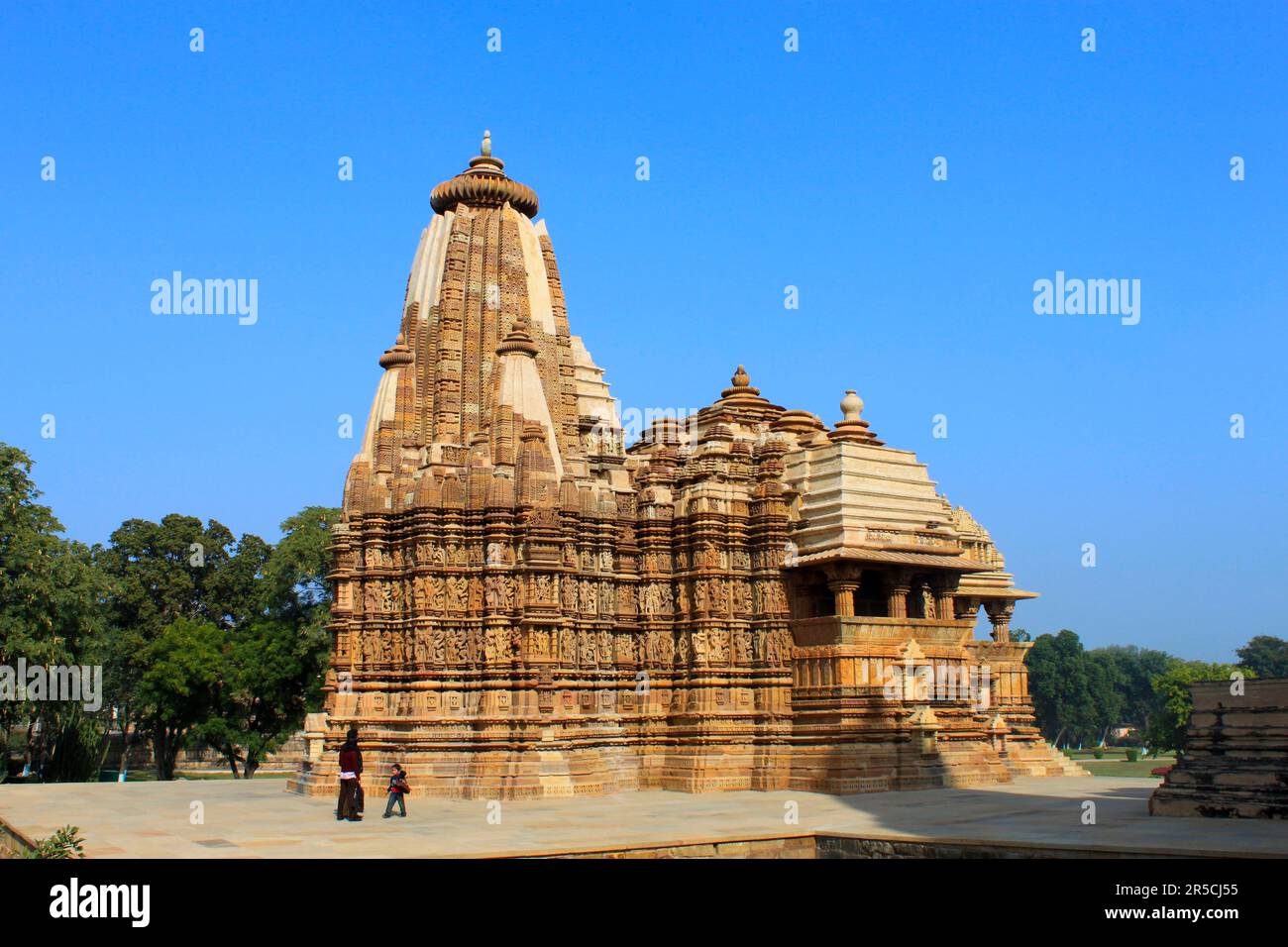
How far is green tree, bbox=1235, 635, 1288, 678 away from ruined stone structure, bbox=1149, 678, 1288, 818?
100861mm

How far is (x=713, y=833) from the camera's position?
18031mm

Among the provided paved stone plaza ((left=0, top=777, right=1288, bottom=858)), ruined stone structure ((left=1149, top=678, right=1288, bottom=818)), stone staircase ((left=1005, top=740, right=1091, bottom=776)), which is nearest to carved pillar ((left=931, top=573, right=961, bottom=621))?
paved stone plaza ((left=0, top=777, right=1288, bottom=858))

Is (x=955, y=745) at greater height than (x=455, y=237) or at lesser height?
lesser

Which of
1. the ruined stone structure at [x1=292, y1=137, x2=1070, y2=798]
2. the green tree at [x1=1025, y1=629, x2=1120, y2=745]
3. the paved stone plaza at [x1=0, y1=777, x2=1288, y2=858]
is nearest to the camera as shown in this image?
the paved stone plaza at [x1=0, y1=777, x2=1288, y2=858]

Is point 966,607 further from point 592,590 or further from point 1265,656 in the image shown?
point 1265,656

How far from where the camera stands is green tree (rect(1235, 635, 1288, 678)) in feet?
367

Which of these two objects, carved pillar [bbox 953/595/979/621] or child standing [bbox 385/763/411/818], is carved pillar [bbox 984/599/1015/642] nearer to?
carved pillar [bbox 953/595/979/621]

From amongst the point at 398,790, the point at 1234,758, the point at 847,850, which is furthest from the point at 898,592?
the point at 398,790

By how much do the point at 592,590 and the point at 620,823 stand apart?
32.6 ft

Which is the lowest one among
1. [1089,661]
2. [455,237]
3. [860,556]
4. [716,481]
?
[1089,661]
